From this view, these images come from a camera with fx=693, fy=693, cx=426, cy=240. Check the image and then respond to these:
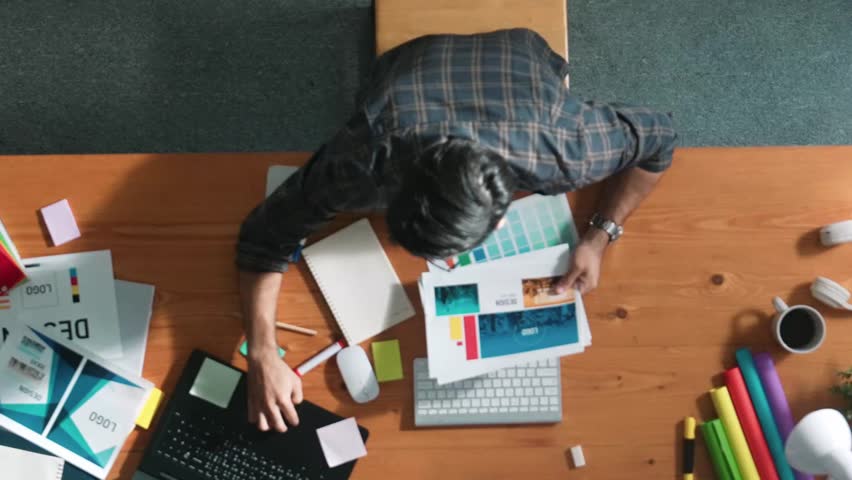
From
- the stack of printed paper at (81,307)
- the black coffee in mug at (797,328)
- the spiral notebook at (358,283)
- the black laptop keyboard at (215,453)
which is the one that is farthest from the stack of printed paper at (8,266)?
the black coffee in mug at (797,328)

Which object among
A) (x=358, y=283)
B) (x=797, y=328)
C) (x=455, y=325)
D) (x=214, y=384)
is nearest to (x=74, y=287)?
(x=214, y=384)

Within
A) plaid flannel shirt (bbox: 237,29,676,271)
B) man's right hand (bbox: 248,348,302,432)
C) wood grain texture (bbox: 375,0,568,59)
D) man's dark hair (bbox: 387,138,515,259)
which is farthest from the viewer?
wood grain texture (bbox: 375,0,568,59)

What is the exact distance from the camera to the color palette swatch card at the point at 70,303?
1.13 meters

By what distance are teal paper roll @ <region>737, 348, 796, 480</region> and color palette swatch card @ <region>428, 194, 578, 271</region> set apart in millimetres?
338

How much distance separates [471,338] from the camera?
3.69 feet

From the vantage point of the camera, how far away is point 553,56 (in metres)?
1.22

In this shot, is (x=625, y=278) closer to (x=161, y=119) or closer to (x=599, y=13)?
(x=599, y=13)

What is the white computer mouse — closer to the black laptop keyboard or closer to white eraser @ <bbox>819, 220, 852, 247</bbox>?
the black laptop keyboard

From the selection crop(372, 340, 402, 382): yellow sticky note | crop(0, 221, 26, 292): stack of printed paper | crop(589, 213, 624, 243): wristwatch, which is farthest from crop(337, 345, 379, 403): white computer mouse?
crop(0, 221, 26, 292): stack of printed paper

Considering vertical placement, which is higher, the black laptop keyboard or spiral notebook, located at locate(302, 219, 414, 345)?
spiral notebook, located at locate(302, 219, 414, 345)

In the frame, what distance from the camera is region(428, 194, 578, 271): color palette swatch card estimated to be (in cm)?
115

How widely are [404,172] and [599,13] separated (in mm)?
1130

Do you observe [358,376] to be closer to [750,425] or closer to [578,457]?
[578,457]

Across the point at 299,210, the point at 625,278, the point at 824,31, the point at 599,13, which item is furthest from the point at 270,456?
the point at 824,31
